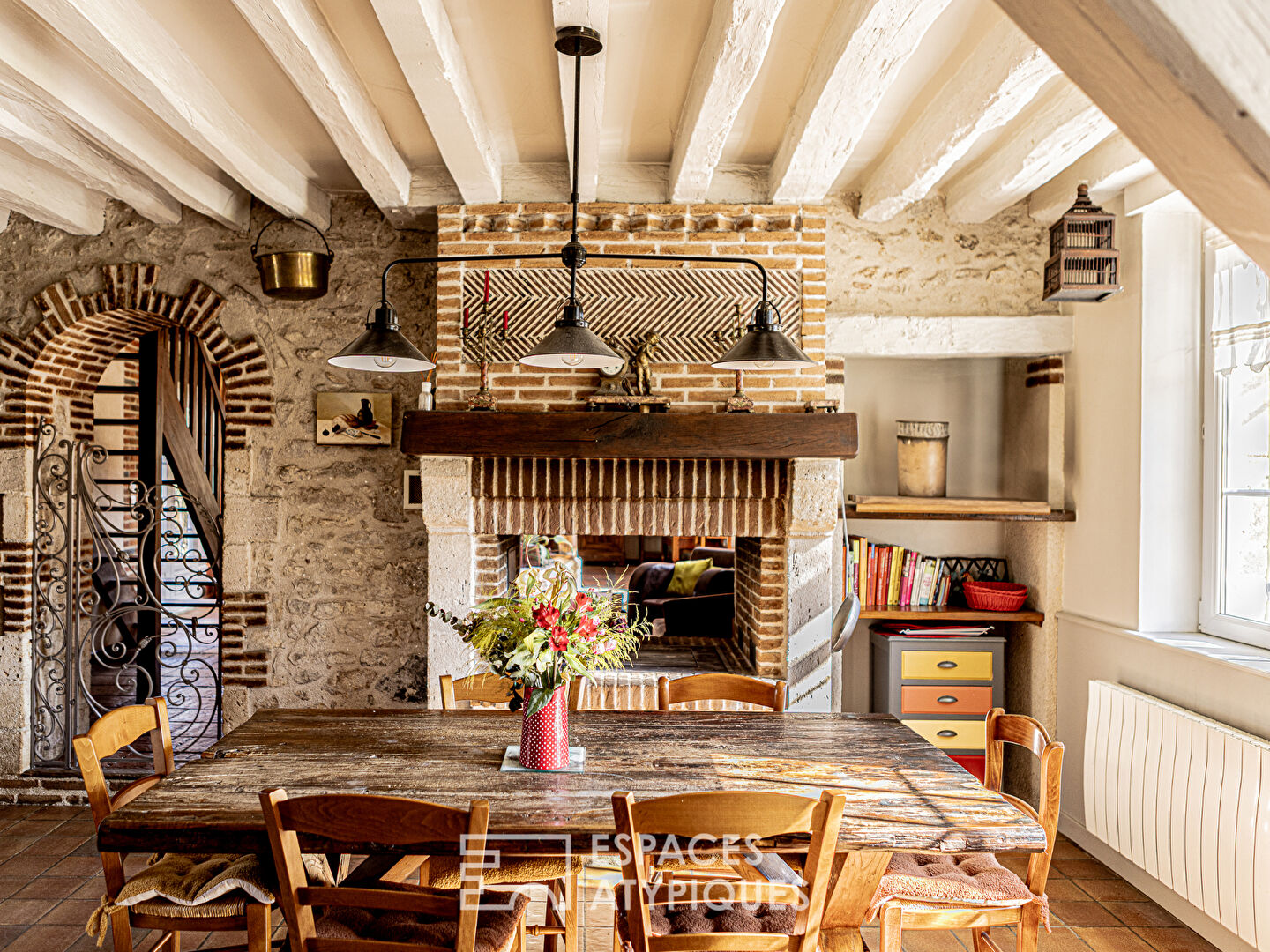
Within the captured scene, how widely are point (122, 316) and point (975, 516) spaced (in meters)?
4.18

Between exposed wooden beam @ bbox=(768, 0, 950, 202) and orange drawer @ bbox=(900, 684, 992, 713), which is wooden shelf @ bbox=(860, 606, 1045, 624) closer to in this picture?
orange drawer @ bbox=(900, 684, 992, 713)

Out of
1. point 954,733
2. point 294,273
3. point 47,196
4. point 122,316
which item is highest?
point 47,196

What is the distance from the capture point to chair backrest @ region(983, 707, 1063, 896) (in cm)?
236

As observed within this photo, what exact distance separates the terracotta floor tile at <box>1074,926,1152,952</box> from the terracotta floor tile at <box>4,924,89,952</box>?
11.1 feet

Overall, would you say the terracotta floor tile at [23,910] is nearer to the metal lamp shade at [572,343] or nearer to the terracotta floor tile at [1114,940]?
the metal lamp shade at [572,343]

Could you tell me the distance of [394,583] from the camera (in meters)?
4.32

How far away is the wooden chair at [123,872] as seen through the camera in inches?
84.4

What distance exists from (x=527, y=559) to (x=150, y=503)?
6.23 feet

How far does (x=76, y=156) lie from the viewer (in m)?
3.32

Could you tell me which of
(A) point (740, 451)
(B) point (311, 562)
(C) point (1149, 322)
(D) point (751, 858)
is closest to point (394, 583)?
(B) point (311, 562)

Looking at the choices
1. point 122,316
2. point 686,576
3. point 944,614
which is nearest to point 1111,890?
point 944,614

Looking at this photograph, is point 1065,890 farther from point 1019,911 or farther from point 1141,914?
point 1019,911

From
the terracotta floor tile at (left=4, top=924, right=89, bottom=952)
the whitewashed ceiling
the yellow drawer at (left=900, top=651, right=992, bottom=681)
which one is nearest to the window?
the whitewashed ceiling

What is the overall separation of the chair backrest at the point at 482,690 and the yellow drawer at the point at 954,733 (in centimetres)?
182
